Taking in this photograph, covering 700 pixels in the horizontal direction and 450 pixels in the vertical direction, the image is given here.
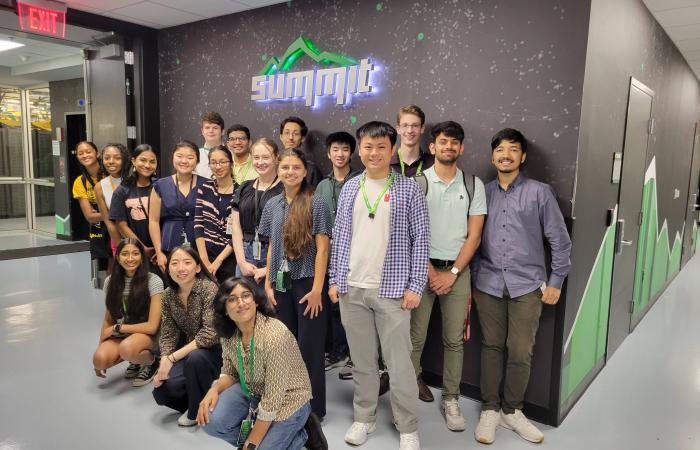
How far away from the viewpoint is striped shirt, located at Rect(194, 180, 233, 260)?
3467 millimetres

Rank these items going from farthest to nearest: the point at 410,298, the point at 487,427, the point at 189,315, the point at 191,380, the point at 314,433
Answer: the point at 189,315
the point at 487,427
the point at 191,380
the point at 410,298
the point at 314,433

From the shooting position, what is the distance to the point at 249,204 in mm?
3035

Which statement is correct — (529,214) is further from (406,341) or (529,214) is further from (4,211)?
(4,211)

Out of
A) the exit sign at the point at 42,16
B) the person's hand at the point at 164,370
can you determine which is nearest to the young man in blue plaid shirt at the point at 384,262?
the person's hand at the point at 164,370

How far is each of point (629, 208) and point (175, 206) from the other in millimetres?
3468

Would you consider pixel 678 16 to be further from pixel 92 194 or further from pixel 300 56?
pixel 92 194

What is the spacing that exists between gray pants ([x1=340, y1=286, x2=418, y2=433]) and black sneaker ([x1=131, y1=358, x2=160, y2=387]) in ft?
5.05

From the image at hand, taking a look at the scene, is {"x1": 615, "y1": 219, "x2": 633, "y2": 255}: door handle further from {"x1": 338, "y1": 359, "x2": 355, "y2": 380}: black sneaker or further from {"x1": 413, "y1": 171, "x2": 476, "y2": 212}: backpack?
{"x1": 338, "y1": 359, "x2": 355, "y2": 380}: black sneaker

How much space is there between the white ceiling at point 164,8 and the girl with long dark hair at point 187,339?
8.52 feet

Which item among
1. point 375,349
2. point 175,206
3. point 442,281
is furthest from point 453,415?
point 175,206

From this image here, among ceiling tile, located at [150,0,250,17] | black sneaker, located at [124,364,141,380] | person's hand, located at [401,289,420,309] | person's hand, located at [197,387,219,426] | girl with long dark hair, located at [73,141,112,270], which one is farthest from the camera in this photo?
girl with long dark hair, located at [73,141,112,270]

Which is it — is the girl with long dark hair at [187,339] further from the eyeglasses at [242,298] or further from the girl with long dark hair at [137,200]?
the girl with long dark hair at [137,200]

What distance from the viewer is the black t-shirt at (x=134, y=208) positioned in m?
3.77

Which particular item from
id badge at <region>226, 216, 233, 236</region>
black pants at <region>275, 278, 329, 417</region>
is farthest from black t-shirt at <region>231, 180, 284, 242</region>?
black pants at <region>275, 278, 329, 417</region>
